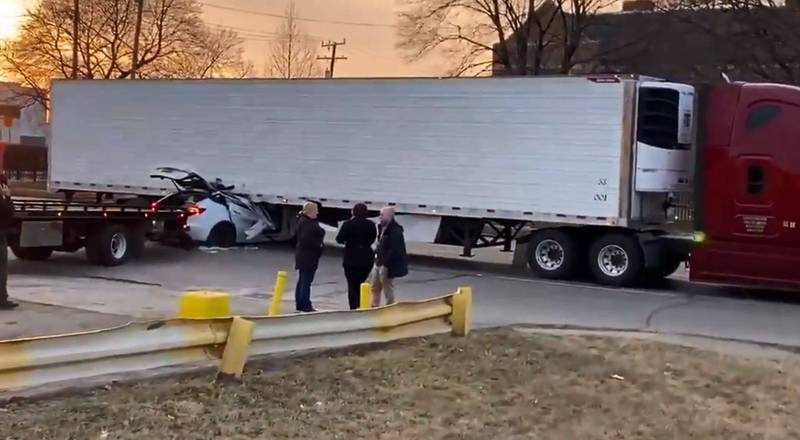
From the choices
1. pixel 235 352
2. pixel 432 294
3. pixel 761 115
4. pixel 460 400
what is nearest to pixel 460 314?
pixel 460 400

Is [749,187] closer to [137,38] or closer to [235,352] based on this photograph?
[235,352]

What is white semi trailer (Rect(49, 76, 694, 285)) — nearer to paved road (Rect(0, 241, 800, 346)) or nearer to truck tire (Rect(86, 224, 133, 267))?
paved road (Rect(0, 241, 800, 346))

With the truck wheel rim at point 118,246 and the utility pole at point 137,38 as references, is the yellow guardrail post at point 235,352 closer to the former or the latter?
the truck wheel rim at point 118,246

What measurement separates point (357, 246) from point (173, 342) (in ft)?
18.2

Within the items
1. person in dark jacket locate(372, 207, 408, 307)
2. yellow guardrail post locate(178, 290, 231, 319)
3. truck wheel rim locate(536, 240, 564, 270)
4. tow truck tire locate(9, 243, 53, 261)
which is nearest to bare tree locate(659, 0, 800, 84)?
truck wheel rim locate(536, 240, 564, 270)

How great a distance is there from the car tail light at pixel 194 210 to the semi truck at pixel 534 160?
85 cm

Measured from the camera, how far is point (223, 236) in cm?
2259

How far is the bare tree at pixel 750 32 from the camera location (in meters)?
36.7

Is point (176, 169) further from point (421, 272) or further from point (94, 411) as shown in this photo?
point (94, 411)

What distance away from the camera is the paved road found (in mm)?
13281

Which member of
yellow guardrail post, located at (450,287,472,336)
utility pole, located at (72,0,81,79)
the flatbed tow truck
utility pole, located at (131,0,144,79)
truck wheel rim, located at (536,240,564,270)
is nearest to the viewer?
yellow guardrail post, located at (450,287,472,336)

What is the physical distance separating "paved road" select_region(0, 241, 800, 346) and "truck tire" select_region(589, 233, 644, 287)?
0.37 metres

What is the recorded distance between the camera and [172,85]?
81.6ft

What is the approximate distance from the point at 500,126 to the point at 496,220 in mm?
1861
